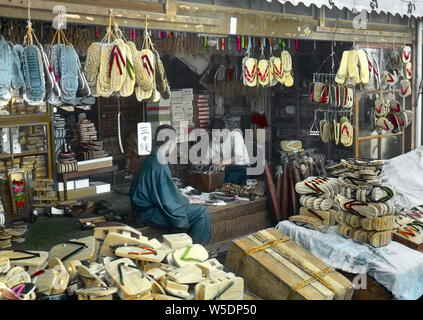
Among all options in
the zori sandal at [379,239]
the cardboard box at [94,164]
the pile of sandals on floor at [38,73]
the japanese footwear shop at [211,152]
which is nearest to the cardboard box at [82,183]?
the japanese footwear shop at [211,152]

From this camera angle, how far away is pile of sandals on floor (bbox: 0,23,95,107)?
15.4 feet

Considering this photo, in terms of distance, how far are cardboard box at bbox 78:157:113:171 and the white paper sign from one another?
265 cm

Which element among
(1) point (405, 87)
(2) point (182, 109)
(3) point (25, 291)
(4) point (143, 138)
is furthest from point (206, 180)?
(3) point (25, 291)

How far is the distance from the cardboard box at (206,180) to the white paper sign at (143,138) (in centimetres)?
186

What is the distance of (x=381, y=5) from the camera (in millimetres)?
8383

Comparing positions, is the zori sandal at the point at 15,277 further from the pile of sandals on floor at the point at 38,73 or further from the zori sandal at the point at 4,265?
the pile of sandals on floor at the point at 38,73

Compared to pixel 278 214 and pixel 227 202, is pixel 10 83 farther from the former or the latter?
pixel 278 214

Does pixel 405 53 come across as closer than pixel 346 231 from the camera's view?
No

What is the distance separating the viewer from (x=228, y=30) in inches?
268

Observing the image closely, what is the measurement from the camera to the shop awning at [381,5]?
7297mm

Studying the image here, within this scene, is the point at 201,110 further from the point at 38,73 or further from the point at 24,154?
the point at 38,73

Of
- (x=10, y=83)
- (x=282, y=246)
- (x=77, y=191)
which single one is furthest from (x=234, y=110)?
(x=10, y=83)

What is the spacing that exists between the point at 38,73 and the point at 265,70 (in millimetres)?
4053

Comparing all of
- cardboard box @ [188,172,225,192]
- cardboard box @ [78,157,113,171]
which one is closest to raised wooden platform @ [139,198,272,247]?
cardboard box @ [188,172,225,192]
